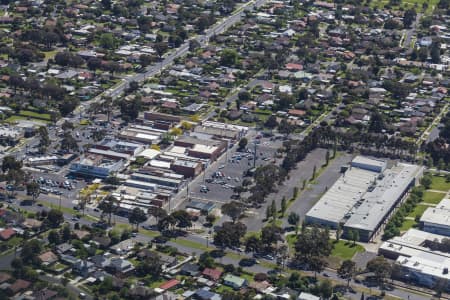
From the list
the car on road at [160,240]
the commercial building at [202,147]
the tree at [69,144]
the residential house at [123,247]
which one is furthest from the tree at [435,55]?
the residential house at [123,247]

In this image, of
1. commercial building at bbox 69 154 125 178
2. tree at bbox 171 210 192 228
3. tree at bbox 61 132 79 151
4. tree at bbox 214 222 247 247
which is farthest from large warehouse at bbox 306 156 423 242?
tree at bbox 61 132 79 151

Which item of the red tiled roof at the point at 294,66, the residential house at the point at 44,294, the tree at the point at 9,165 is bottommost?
the residential house at the point at 44,294

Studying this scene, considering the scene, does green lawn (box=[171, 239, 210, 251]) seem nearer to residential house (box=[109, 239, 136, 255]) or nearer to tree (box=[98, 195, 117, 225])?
residential house (box=[109, 239, 136, 255])

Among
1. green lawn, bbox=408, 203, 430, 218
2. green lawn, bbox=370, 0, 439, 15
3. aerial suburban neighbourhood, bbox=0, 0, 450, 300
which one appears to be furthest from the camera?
green lawn, bbox=370, 0, 439, 15

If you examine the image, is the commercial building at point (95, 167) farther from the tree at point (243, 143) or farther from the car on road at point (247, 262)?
the car on road at point (247, 262)

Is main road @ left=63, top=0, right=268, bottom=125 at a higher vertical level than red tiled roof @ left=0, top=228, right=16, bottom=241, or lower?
higher

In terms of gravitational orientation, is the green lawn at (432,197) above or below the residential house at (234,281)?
above

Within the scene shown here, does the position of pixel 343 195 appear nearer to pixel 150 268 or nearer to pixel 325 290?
pixel 325 290
